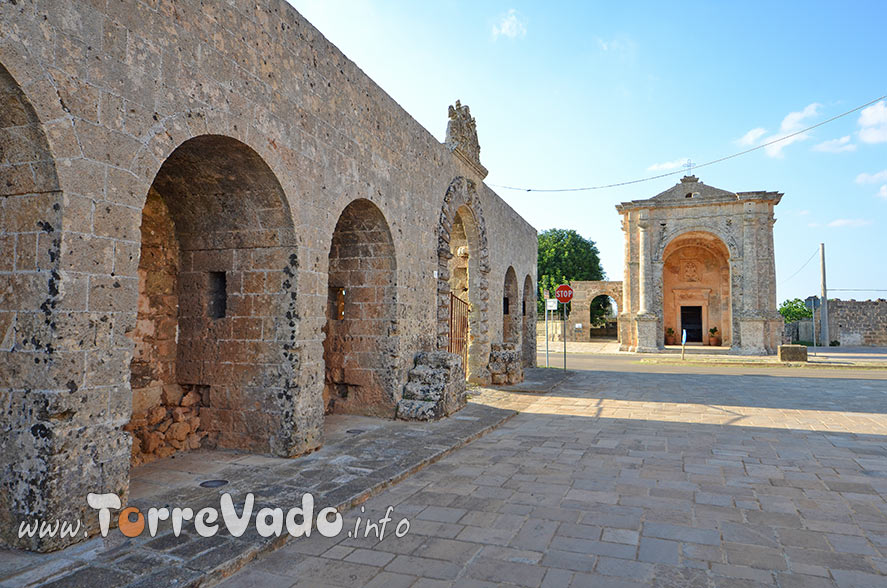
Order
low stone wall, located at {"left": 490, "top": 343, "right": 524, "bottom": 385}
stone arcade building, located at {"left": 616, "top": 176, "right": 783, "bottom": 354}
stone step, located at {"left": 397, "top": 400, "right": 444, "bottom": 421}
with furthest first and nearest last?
stone arcade building, located at {"left": 616, "top": 176, "right": 783, "bottom": 354}
low stone wall, located at {"left": 490, "top": 343, "right": 524, "bottom": 385}
stone step, located at {"left": 397, "top": 400, "right": 444, "bottom": 421}

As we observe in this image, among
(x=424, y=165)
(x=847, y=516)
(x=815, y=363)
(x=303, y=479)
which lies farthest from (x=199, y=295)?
(x=815, y=363)

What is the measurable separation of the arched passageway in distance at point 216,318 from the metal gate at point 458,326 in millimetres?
4558

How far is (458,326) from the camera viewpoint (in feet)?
32.3

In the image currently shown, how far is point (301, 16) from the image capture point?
16.7 feet

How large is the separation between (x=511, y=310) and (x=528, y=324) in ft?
4.74

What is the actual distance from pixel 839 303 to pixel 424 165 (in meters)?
31.5

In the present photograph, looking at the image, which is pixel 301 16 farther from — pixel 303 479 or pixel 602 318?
pixel 602 318

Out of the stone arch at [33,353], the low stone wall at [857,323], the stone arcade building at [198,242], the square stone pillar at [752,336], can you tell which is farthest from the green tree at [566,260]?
the stone arch at [33,353]

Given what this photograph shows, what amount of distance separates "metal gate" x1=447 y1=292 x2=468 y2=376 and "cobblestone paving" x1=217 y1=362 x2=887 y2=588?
2586mm

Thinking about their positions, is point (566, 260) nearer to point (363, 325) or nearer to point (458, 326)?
point (458, 326)

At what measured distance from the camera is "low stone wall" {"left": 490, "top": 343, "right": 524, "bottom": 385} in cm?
1063

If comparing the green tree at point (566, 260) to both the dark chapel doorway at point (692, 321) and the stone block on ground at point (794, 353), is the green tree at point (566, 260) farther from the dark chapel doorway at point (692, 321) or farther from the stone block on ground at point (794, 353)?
the stone block on ground at point (794, 353)

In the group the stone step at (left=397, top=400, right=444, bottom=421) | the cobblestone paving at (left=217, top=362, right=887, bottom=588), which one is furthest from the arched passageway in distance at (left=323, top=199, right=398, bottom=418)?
the cobblestone paving at (left=217, top=362, right=887, bottom=588)

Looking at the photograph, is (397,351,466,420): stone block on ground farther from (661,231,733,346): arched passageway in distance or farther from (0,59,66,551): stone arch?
(661,231,733,346): arched passageway in distance
